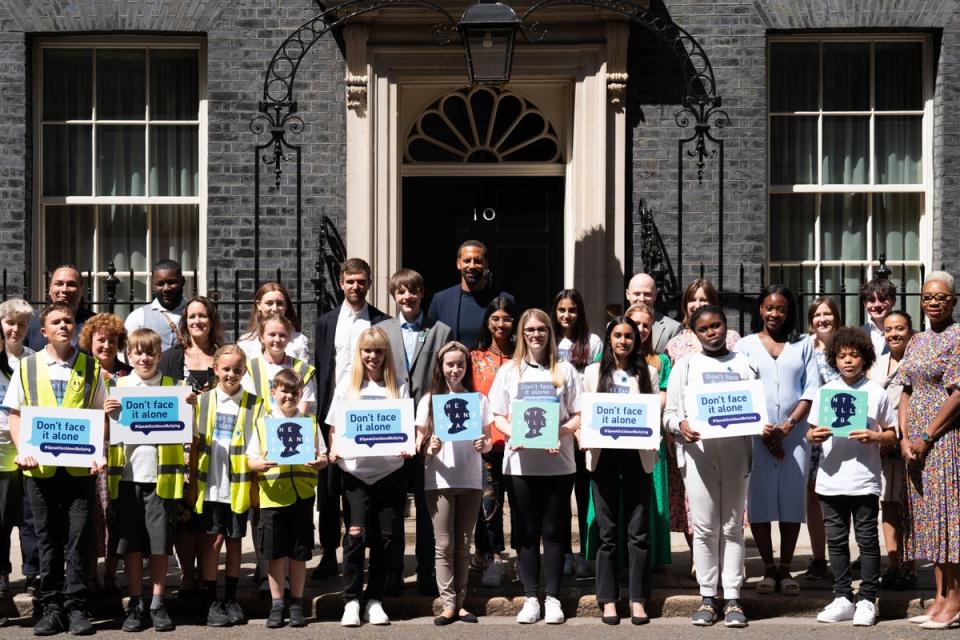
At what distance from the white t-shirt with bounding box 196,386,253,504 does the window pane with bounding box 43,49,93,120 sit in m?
4.93

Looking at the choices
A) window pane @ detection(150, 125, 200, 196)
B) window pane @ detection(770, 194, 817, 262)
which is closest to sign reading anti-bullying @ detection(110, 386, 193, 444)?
window pane @ detection(150, 125, 200, 196)

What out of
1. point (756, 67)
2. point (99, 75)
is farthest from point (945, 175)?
point (99, 75)

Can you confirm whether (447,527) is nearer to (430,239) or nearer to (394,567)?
(394,567)

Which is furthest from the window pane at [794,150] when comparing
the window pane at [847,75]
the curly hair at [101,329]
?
the curly hair at [101,329]

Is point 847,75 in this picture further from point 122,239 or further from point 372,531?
point 372,531

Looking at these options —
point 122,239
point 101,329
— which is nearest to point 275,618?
point 101,329

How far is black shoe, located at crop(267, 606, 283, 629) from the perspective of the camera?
24.9 feet

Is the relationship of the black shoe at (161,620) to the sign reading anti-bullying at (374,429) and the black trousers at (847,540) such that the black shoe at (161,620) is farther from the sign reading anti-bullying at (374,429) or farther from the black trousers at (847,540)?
the black trousers at (847,540)

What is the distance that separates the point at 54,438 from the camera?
7473 mm

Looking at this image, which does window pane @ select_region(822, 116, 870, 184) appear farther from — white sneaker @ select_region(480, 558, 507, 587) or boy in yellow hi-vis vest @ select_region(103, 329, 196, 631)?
boy in yellow hi-vis vest @ select_region(103, 329, 196, 631)

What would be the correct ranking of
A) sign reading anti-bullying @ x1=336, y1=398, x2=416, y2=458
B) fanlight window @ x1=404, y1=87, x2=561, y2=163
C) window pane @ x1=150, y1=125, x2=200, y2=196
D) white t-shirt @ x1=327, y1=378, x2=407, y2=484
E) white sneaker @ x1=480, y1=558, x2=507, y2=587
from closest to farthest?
sign reading anti-bullying @ x1=336, y1=398, x2=416, y2=458 < white t-shirt @ x1=327, y1=378, x2=407, y2=484 < white sneaker @ x1=480, y1=558, x2=507, y2=587 < fanlight window @ x1=404, y1=87, x2=561, y2=163 < window pane @ x1=150, y1=125, x2=200, y2=196

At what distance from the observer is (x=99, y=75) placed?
465 inches

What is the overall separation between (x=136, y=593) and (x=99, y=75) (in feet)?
18.1

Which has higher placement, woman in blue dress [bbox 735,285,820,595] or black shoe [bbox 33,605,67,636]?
woman in blue dress [bbox 735,285,820,595]
